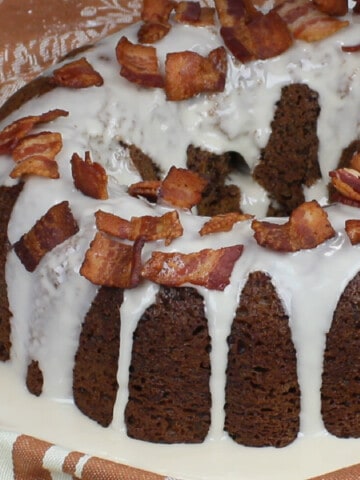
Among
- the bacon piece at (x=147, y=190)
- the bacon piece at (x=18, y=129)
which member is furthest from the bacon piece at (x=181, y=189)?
the bacon piece at (x=18, y=129)

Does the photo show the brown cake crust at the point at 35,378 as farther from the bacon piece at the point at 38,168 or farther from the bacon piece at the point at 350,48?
the bacon piece at the point at 350,48

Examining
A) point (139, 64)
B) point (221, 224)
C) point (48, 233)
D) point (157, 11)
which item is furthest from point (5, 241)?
point (157, 11)

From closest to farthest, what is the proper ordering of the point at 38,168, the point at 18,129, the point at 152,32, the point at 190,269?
1. the point at 190,269
2. the point at 38,168
3. the point at 18,129
4. the point at 152,32

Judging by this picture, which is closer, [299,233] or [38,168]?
[299,233]

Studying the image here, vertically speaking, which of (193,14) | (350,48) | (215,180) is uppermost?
(193,14)

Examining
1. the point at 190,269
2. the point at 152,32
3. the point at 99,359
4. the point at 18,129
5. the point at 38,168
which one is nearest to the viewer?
the point at 190,269

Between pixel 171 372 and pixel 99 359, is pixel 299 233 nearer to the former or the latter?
pixel 171 372

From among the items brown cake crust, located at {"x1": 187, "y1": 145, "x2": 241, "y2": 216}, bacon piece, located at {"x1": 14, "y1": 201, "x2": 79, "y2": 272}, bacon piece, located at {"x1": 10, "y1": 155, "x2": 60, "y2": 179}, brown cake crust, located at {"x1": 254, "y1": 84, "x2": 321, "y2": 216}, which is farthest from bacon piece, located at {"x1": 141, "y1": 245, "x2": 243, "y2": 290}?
brown cake crust, located at {"x1": 254, "y1": 84, "x2": 321, "y2": 216}

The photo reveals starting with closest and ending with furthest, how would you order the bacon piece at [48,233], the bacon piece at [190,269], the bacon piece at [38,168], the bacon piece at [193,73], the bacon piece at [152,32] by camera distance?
the bacon piece at [190,269] < the bacon piece at [48,233] < the bacon piece at [38,168] < the bacon piece at [193,73] < the bacon piece at [152,32]
